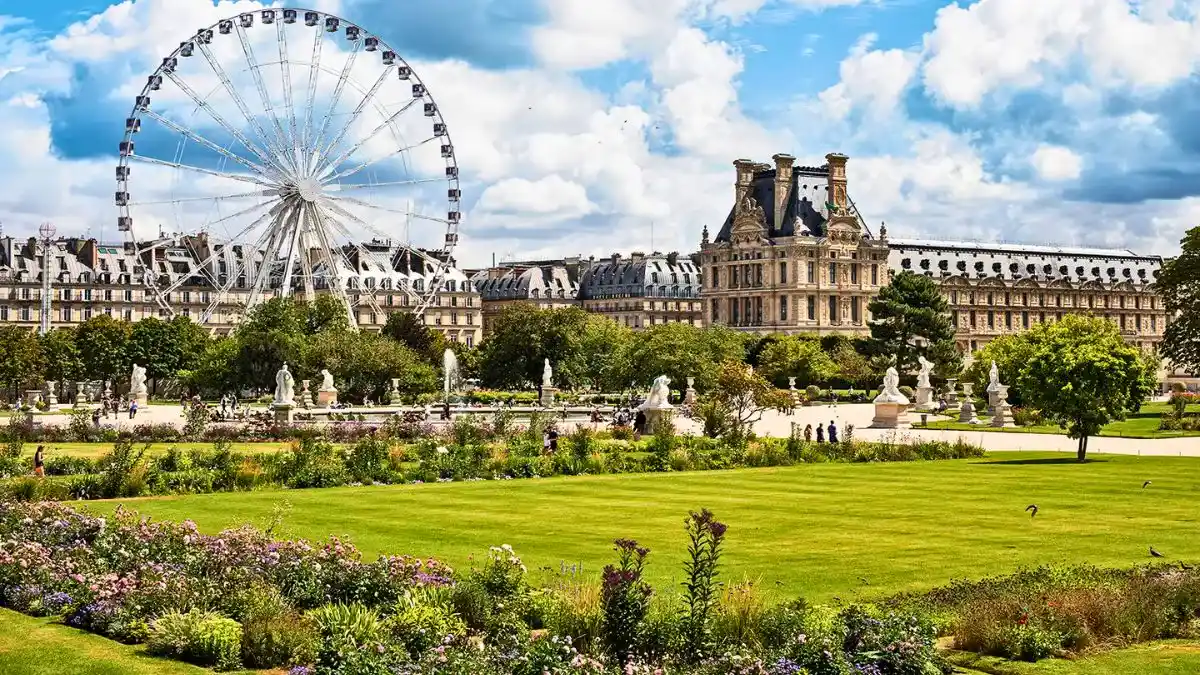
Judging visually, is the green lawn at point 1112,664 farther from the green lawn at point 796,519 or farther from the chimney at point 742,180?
the chimney at point 742,180

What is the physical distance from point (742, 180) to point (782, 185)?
443 cm

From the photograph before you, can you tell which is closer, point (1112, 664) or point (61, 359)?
point (1112, 664)

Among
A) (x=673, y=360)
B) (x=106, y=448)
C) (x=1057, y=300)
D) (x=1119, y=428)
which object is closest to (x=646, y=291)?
(x=1057, y=300)

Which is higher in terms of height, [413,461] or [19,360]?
[19,360]

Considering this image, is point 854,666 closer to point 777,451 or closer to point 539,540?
point 539,540

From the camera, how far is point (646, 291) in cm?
17850

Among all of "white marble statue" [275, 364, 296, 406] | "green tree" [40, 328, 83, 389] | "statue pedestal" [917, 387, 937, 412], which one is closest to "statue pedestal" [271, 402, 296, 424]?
"white marble statue" [275, 364, 296, 406]

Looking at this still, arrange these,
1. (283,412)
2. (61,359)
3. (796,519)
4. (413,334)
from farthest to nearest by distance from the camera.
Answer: (61,359) → (413,334) → (283,412) → (796,519)

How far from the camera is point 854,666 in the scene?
1433 centimetres

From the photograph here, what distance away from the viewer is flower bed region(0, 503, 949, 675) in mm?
14258

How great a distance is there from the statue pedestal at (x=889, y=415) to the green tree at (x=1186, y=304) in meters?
26.0

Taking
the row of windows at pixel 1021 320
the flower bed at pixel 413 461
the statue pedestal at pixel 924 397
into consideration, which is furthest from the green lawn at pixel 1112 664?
the row of windows at pixel 1021 320

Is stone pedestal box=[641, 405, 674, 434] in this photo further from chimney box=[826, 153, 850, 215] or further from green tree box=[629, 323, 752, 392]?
chimney box=[826, 153, 850, 215]

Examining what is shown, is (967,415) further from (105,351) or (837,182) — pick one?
(837,182)
